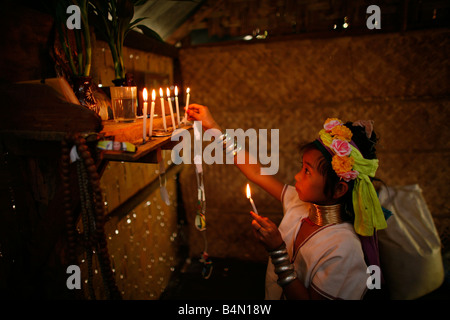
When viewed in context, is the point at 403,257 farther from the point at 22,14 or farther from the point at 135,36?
the point at 22,14

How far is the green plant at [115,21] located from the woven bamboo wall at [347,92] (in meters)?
2.08

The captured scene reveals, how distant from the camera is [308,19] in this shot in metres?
3.55

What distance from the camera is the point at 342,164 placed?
184 centimetres

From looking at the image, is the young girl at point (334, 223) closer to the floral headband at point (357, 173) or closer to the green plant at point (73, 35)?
the floral headband at point (357, 173)

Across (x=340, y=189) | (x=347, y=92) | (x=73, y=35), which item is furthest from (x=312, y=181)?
(x=347, y=92)

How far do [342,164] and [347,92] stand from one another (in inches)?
86.3

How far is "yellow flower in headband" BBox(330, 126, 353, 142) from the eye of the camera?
6.25 feet

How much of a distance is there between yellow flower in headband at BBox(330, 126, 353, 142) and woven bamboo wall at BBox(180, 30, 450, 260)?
191cm

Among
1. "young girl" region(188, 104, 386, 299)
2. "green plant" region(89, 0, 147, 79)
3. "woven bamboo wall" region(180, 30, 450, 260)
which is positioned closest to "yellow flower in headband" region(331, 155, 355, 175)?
"young girl" region(188, 104, 386, 299)

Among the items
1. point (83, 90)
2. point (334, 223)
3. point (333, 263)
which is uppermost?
point (83, 90)

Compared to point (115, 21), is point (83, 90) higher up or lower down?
lower down

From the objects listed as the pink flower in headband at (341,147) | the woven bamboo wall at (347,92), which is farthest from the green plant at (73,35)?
the woven bamboo wall at (347,92)

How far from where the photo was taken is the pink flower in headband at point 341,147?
183 cm

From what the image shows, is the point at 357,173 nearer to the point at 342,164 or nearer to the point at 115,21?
the point at 342,164
